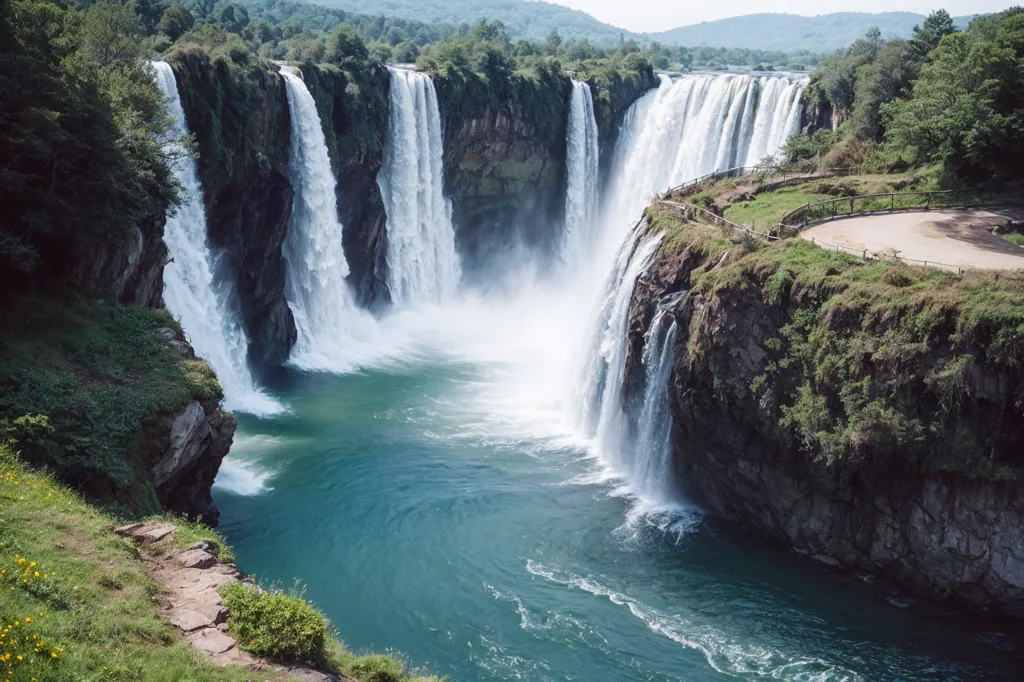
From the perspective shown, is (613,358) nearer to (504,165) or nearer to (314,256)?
(314,256)

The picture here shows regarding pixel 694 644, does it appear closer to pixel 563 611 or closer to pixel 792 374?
pixel 563 611

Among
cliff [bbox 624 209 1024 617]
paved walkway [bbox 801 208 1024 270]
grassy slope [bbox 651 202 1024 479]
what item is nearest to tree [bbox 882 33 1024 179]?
paved walkway [bbox 801 208 1024 270]

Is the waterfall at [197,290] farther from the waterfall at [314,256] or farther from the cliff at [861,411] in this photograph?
the cliff at [861,411]

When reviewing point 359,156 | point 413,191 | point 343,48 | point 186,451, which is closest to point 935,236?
point 186,451

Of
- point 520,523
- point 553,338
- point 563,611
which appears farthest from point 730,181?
point 563,611

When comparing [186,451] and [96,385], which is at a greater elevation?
[96,385]

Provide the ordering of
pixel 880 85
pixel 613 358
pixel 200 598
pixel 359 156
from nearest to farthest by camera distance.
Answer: pixel 200 598 → pixel 613 358 → pixel 880 85 → pixel 359 156

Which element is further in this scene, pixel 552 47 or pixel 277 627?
pixel 552 47

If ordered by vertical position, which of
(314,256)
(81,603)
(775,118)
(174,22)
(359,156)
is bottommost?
(81,603)
